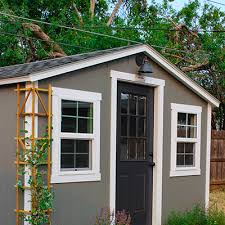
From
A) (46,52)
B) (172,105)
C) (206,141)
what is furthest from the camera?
(46,52)

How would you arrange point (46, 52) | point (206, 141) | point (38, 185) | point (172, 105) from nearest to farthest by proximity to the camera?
point (38, 185), point (172, 105), point (206, 141), point (46, 52)

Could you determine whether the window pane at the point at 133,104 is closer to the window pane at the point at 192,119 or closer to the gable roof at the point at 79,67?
the gable roof at the point at 79,67

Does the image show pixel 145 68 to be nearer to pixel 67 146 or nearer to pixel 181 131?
pixel 181 131

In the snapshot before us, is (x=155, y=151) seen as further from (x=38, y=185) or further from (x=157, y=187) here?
(x=38, y=185)

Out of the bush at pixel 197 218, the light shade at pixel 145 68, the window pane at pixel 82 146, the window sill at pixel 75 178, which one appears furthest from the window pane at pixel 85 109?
the bush at pixel 197 218

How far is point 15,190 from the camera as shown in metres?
6.70

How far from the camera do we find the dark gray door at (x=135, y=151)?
7.93 m

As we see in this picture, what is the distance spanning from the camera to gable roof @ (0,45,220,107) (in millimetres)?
6512

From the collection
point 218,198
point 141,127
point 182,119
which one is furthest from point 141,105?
point 218,198

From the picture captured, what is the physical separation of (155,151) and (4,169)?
9.38 ft

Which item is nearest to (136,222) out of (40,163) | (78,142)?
(78,142)

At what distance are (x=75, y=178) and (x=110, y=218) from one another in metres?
1.03

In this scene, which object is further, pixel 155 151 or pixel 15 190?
pixel 155 151

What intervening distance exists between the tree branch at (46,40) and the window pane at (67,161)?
29.0 ft
